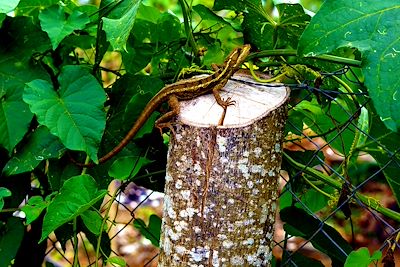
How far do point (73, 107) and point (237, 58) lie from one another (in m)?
0.49

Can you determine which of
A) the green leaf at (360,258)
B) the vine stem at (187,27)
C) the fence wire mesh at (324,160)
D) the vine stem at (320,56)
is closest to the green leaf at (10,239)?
the fence wire mesh at (324,160)

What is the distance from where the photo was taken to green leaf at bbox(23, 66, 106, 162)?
1873 mm

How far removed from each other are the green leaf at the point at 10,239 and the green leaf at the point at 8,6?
0.72 m

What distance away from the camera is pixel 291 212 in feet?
6.58

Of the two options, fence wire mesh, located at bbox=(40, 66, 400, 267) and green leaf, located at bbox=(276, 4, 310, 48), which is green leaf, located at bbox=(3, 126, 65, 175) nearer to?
fence wire mesh, located at bbox=(40, 66, 400, 267)

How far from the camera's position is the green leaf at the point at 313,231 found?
197 cm

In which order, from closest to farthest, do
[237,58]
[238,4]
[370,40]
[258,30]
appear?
[370,40]
[237,58]
[238,4]
[258,30]

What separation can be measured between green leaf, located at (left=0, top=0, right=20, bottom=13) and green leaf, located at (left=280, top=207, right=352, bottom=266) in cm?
97

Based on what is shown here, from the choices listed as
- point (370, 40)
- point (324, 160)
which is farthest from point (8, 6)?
point (324, 160)

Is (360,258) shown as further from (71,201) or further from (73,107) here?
(73,107)

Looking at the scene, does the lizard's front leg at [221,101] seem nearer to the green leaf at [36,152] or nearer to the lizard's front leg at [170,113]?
the lizard's front leg at [170,113]

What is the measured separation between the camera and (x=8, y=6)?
1.81m

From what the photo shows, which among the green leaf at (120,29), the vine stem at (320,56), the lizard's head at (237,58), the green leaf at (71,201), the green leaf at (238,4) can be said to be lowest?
the green leaf at (71,201)

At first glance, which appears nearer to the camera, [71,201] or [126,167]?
[71,201]
